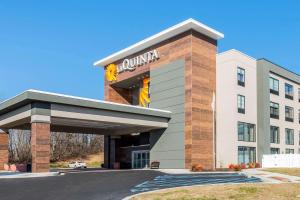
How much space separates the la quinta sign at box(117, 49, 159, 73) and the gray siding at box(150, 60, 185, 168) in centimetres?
180

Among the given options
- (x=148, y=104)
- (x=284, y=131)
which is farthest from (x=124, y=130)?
(x=284, y=131)

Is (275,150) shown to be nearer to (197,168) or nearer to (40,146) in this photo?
(197,168)

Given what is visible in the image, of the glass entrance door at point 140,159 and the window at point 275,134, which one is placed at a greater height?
the window at point 275,134

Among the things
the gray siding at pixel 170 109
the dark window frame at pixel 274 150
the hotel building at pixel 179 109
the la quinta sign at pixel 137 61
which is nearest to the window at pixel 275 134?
the hotel building at pixel 179 109

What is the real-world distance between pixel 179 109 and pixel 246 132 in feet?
32.9

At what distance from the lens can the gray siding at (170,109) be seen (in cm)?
4388

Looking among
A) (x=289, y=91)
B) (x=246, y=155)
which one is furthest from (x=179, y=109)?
(x=289, y=91)

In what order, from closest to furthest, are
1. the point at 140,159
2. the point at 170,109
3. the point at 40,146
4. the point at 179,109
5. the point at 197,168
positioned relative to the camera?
the point at 40,146 < the point at 197,168 < the point at 179,109 < the point at 170,109 < the point at 140,159

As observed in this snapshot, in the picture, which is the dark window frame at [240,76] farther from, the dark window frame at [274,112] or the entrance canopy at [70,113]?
the entrance canopy at [70,113]

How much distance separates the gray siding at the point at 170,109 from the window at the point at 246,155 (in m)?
8.39

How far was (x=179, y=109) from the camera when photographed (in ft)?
146

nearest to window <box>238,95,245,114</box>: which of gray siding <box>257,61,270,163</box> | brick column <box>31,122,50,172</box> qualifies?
gray siding <box>257,61,270,163</box>

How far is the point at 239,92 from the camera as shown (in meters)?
47.8

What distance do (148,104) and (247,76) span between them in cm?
1297
